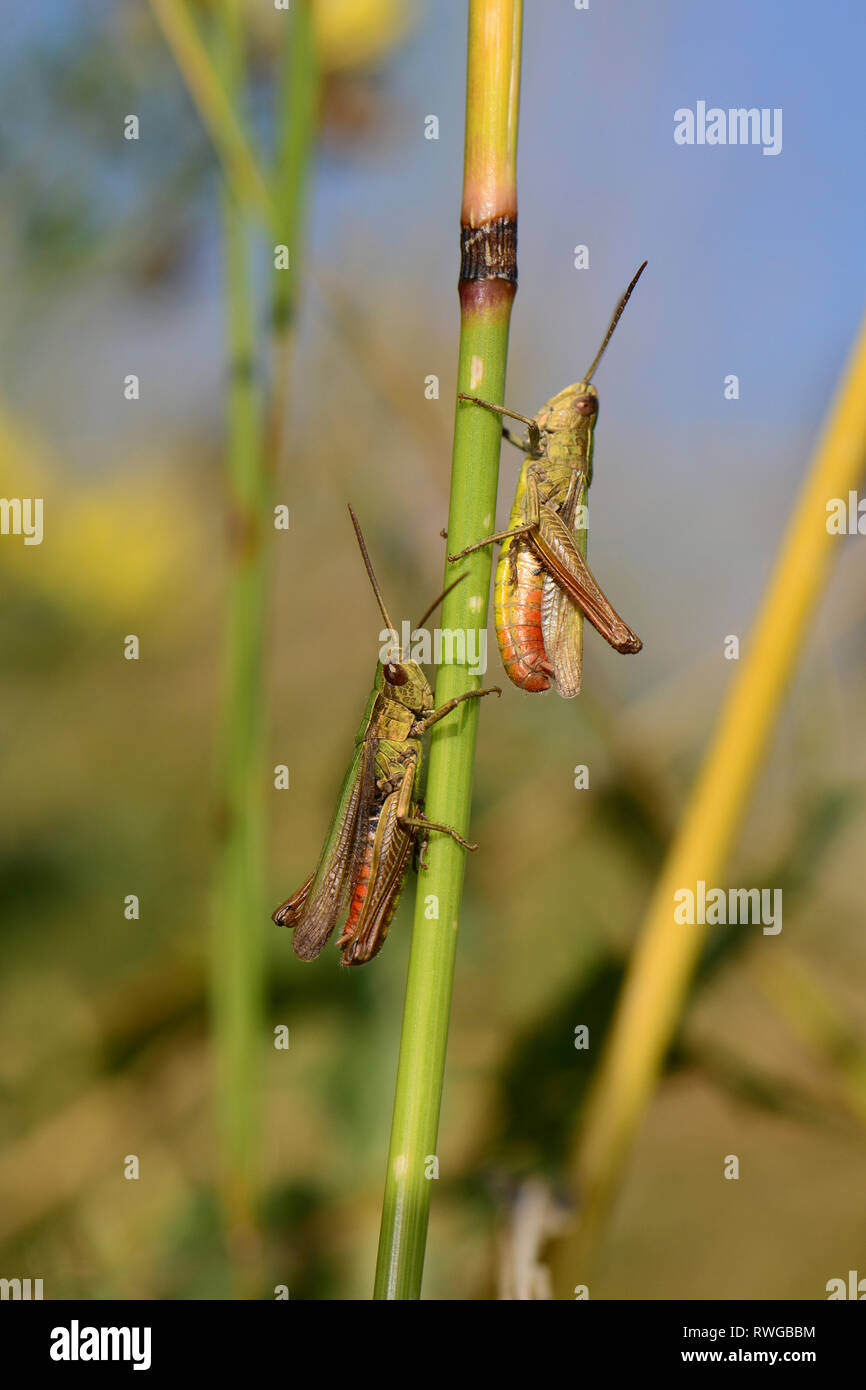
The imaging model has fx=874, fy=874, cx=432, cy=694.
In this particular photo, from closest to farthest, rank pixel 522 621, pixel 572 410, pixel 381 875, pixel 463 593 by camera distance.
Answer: pixel 463 593, pixel 381 875, pixel 522 621, pixel 572 410

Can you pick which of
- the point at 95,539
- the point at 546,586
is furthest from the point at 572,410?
the point at 95,539

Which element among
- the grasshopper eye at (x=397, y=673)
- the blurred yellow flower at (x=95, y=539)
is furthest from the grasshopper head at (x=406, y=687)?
the blurred yellow flower at (x=95, y=539)

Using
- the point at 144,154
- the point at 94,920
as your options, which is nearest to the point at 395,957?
the point at 94,920

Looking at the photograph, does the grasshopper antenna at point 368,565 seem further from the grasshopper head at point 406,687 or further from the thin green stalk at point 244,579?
the thin green stalk at point 244,579

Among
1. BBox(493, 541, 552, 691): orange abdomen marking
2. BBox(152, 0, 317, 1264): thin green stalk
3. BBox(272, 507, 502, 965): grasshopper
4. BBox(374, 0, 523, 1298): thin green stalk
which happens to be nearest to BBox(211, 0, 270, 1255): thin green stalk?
BBox(152, 0, 317, 1264): thin green stalk

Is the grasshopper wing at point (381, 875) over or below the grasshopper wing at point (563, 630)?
below

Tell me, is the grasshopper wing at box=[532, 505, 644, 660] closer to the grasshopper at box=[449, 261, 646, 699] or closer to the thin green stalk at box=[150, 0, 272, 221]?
the grasshopper at box=[449, 261, 646, 699]

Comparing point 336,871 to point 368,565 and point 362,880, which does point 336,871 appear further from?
point 368,565
